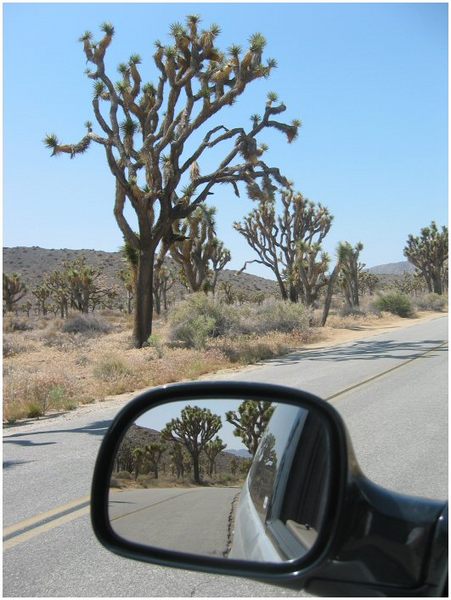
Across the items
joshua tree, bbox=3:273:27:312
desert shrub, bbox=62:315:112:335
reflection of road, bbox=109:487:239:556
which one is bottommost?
desert shrub, bbox=62:315:112:335

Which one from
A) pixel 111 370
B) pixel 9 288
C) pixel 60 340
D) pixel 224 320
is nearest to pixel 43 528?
pixel 111 370

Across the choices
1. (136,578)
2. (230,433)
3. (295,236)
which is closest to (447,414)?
(136,578)

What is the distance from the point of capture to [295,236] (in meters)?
40.2

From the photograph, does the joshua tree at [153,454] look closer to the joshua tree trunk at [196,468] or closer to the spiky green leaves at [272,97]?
the joshua tree trunk at [196,468]

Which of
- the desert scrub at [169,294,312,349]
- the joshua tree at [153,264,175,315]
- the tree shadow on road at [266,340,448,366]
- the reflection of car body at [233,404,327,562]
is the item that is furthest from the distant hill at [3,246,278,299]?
the reflection of car body at [233,404,327,562]

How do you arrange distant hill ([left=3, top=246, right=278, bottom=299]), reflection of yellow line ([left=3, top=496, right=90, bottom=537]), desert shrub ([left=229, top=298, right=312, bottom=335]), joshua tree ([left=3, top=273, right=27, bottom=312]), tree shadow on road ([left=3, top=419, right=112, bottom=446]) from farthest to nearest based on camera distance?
distant hill ([left=3, top=246, right=278, bottom=299]) < joshua tree ([left=3, top=273, right=27, bottom=312]) < desert shrub ([left=229, top=298, right=312, bottom=335]) < tree shadow on road ([left=3, top=419, right=112, bottom=446]) < reflection of yellow line ([left=3, top=496, right=90, bottom=537])

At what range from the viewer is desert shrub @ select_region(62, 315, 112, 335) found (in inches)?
1248

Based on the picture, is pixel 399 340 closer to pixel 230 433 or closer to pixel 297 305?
pixel 297 305

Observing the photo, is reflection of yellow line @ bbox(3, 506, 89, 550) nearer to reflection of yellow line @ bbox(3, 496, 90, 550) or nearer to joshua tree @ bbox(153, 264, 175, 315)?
reflection of yellow line @ bbox(3, 496, 90, 550)

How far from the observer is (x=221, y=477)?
245 centimetres

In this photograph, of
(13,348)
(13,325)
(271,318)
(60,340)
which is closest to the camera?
(13,348)

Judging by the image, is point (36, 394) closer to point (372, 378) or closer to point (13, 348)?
point (372, 378)

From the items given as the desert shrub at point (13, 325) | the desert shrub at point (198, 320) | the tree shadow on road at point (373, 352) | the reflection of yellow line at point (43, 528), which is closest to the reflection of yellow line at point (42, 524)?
the reflection of yellow line at point (43, 528)

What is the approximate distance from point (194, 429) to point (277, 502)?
467mm
